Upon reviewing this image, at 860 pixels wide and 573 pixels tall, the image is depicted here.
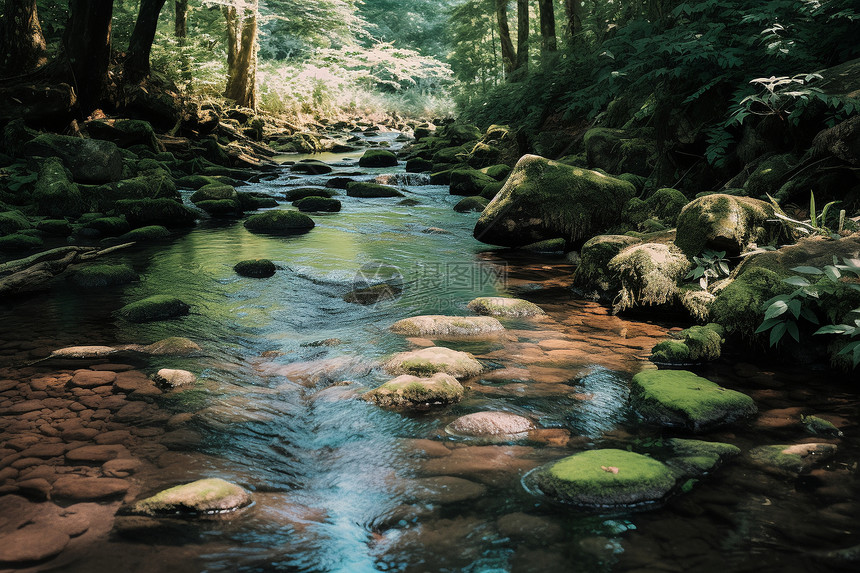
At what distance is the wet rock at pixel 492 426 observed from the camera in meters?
3.06

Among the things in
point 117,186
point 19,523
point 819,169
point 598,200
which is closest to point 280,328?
point 19,523

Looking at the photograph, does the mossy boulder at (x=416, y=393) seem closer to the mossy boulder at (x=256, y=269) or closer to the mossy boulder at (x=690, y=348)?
the mossy boulder at (x=690, y=348)

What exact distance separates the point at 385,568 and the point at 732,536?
4.33 feet

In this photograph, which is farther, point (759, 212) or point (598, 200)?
point (598, 200)

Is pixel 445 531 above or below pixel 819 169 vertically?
below

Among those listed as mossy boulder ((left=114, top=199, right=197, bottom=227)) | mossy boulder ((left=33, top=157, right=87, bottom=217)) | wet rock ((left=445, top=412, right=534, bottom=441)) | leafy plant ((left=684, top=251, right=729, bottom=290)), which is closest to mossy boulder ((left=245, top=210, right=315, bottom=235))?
mossy boulder ((left=114, top=199, right=197, bottom=227))

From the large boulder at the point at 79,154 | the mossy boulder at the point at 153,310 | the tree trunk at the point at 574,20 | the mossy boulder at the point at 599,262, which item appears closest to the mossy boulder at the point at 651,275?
the mossy boulder at the point at 599,262

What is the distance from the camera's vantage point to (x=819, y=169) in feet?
17.7

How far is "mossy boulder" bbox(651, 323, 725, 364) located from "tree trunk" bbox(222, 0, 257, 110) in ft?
65.3

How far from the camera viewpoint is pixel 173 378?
3.58 meters

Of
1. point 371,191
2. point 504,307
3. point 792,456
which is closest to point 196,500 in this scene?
point 792,456

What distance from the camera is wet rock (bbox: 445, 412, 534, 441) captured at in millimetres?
3057

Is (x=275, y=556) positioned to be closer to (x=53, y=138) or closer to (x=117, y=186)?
(x=117, y=186)

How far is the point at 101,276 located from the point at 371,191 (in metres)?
7.17
